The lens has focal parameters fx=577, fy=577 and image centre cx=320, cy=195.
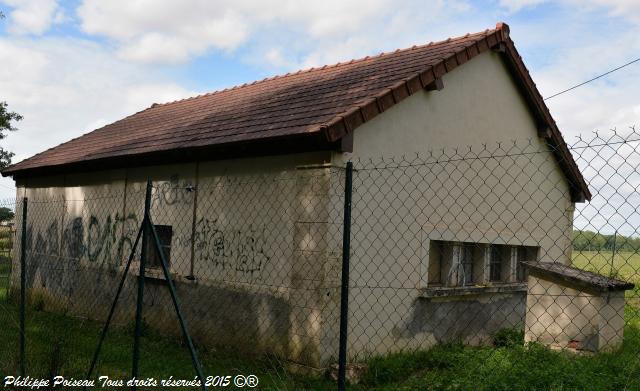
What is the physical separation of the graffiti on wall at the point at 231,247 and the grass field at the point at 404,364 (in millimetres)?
1255

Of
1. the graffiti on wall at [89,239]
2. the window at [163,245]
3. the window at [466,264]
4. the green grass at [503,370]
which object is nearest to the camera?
the green grass at [503,370]

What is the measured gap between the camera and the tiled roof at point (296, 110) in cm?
746

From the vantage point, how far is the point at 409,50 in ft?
33.1

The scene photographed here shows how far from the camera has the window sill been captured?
8.30 m

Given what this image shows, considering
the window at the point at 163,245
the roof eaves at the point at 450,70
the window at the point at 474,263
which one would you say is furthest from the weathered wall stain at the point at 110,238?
the window at the point at 474,263

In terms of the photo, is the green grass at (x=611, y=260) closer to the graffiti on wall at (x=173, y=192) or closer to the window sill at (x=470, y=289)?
the window sill at (x=470, y=289)

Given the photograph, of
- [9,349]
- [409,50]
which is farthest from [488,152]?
[9,349]

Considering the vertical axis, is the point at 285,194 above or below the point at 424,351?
above

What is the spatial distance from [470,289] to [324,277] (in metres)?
3.09

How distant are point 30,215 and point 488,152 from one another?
407 inches

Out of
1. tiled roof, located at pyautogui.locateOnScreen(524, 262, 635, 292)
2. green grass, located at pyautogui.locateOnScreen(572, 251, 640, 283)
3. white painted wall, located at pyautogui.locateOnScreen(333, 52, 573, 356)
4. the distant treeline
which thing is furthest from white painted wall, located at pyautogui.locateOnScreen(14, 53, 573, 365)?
the distant treeline

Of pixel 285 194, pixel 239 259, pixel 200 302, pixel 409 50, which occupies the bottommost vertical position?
pixel 200 302

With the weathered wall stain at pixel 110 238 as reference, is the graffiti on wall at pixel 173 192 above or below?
above

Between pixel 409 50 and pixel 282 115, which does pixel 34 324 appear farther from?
pixel 409 50
